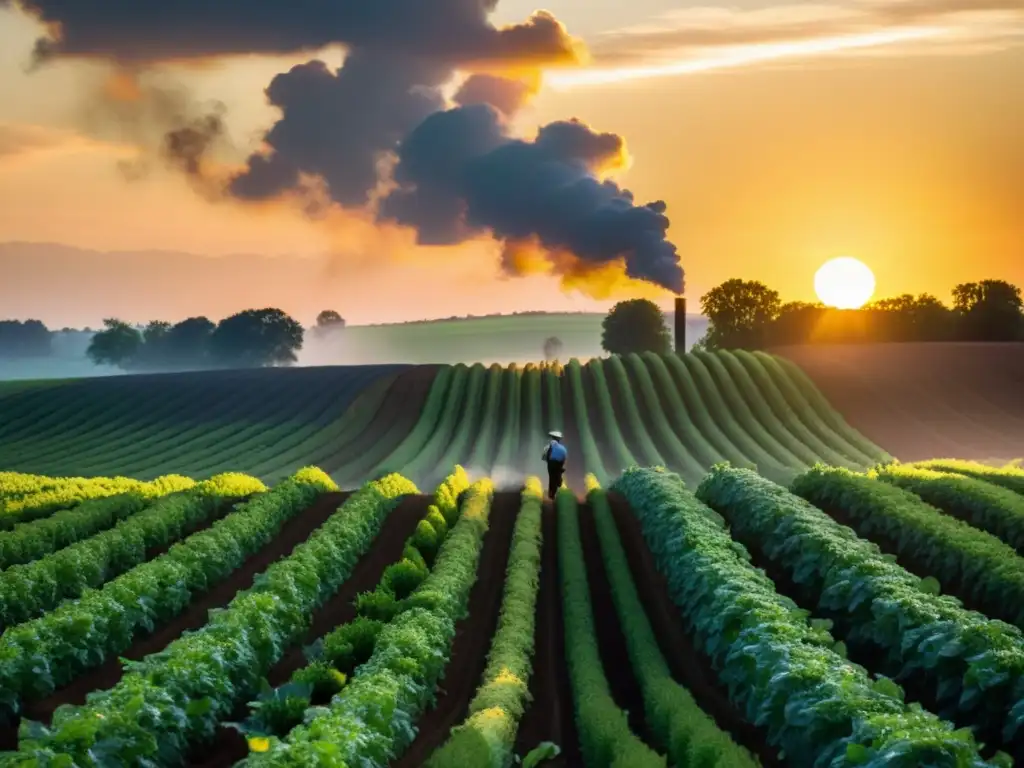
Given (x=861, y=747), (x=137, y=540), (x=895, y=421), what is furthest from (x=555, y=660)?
(x=895, y=421)

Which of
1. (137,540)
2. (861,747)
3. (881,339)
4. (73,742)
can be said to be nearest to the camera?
(861,747)

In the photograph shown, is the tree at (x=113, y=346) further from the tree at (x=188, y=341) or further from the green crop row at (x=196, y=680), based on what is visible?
the green crop row at (x=196, y=680)

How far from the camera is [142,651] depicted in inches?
853

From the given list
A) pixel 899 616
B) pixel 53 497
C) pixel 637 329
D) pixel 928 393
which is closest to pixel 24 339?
pixel 637 329

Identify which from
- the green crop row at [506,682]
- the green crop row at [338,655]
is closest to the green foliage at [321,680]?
the green crop row at [338,655]

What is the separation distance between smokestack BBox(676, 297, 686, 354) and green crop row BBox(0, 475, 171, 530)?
68128 millimetres

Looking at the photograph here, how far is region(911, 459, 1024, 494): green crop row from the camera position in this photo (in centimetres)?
3247

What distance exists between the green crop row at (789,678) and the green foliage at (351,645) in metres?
5.62

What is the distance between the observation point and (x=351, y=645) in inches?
771

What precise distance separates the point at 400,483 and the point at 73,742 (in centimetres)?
2663

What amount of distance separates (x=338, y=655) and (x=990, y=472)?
23.0 meters

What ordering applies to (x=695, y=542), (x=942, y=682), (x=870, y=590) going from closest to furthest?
1. (x=942, y=682)
2. (x=870, y=590)
3. (x=695, y=542)

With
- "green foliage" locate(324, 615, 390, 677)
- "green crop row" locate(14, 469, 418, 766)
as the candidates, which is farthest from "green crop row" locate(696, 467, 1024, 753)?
"green crop row" locate(14, 469, 418, 766)

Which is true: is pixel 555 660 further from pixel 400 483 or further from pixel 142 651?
pixel 400 483
